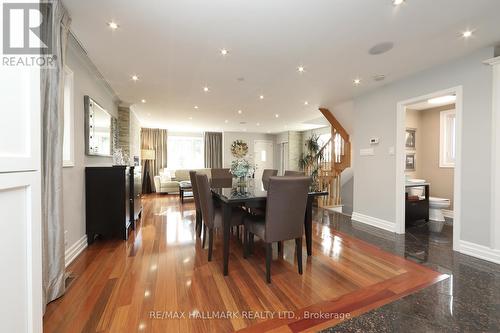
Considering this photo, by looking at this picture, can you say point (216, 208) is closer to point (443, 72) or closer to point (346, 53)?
point (346, 53)

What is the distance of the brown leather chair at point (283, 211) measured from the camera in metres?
1.90

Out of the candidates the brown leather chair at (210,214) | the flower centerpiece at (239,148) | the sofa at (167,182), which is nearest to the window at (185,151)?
the sofa at (167,182)

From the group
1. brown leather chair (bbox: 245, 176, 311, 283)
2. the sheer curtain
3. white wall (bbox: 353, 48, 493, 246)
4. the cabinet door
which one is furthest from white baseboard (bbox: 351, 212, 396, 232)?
the sheer curtain

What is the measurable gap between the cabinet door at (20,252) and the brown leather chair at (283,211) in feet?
4.83

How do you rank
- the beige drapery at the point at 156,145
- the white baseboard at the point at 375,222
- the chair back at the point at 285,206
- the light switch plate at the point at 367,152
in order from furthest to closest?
the beige drapery at the point at 156,145, the light switch plate at the point at 367,152, the white baseboard at the point at 375,222, the chair back at the point at 285,206

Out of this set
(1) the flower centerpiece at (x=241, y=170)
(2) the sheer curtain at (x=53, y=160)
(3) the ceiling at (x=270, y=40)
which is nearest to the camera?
(2) the sheer curtain at (x=53, y=160)

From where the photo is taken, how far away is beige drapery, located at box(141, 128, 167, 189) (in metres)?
7.84

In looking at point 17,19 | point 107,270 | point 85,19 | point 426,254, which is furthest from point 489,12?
point 107,270

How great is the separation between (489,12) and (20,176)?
3.47 meters

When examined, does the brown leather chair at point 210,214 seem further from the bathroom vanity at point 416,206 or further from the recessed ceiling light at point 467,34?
the bathroom vanity at point 416,206

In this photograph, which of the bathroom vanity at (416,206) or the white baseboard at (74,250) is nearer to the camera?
the white baseboard at (74,250)

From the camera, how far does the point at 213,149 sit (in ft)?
29.0

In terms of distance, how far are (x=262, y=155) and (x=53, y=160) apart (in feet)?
27.7

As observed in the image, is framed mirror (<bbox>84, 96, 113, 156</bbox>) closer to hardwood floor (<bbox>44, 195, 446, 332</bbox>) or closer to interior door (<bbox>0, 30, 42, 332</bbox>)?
hardwood floor (<bbox>44, 195, 446, 332</bbox>)
